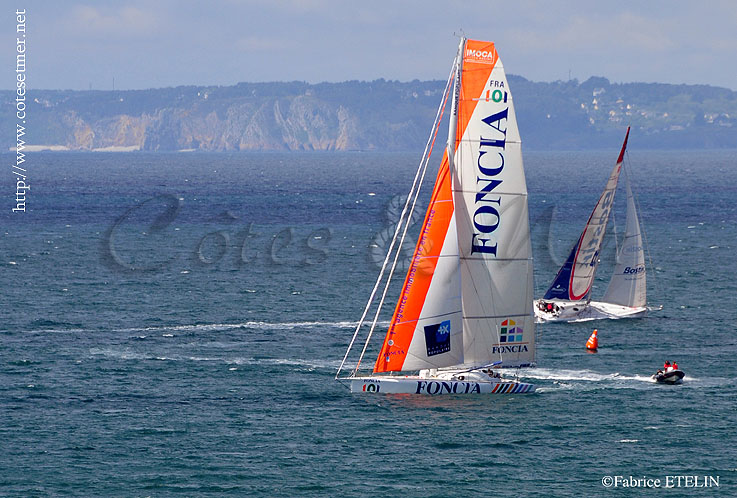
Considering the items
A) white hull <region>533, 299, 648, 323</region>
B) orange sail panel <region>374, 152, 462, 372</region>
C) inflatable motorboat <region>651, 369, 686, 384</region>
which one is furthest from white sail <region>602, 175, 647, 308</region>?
orange sail panel <region>374, 152, 462, 372</region>

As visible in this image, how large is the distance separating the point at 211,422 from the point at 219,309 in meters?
33.6

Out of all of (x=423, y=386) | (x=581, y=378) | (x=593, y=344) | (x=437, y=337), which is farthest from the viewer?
(x=593, y=344)

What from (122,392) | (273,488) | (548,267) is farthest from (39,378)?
(548,267)

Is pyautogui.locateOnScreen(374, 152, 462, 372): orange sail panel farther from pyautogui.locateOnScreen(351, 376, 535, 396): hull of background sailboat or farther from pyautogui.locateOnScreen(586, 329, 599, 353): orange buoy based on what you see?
pyautogui.locateOnScreen(586, 329, 599, 353): orange buoy

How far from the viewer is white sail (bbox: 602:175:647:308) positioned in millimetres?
84750

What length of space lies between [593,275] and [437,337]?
31.4 m

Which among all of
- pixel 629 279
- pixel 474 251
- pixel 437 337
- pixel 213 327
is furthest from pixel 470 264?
pixel 629 279

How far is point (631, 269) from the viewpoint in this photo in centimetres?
8500

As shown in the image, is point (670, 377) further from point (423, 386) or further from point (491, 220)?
point (491, 220)

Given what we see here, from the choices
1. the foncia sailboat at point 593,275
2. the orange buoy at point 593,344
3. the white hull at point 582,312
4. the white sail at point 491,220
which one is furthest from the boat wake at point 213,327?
the white sail at point 491,220

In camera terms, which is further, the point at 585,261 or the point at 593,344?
the point at 585,261

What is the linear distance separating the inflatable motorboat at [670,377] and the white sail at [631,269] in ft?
71.4

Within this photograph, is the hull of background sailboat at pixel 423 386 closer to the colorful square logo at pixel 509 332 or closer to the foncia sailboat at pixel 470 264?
the foncia sailboat at pixel 470 264

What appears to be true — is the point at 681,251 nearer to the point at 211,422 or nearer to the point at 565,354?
the point at 565,354
